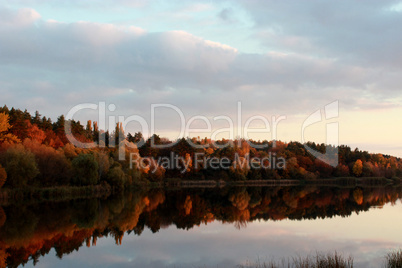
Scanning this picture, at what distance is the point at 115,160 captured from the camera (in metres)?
57.1

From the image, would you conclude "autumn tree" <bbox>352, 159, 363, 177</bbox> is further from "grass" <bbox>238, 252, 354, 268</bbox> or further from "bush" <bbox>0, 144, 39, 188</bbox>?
"grass" <bbox>238, 252, 354, 268</bbox>

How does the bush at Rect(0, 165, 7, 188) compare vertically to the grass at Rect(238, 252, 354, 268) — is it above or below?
above

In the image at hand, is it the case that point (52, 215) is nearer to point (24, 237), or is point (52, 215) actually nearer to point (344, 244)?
point (24, 237)

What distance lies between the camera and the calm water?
14.9 metres

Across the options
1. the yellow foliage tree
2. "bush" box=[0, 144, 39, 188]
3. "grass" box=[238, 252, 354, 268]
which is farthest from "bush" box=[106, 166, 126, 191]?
"grass" box=[238, 252, 354, 268]

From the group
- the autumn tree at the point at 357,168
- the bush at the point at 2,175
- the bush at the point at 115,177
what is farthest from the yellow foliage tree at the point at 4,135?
the autumn tree at the point at 357,168

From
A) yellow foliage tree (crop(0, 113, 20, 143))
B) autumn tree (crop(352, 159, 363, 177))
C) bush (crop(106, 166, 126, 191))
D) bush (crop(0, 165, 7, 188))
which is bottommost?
autumn tree (crop(352, 159, 363, 177))

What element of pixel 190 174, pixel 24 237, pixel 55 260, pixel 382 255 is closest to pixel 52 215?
pixel 24 237

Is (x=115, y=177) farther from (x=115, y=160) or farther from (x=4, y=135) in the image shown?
(x=4, y=135)

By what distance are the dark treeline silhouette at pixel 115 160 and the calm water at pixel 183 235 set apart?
32.7 feet

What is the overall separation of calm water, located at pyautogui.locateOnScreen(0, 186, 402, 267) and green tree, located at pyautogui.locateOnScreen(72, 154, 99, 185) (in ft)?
40.2

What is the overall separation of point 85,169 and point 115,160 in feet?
43.5

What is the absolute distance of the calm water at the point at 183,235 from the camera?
14.9 meters

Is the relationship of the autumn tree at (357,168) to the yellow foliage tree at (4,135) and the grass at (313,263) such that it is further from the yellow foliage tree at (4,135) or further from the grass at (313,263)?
the grass at (313,263)
